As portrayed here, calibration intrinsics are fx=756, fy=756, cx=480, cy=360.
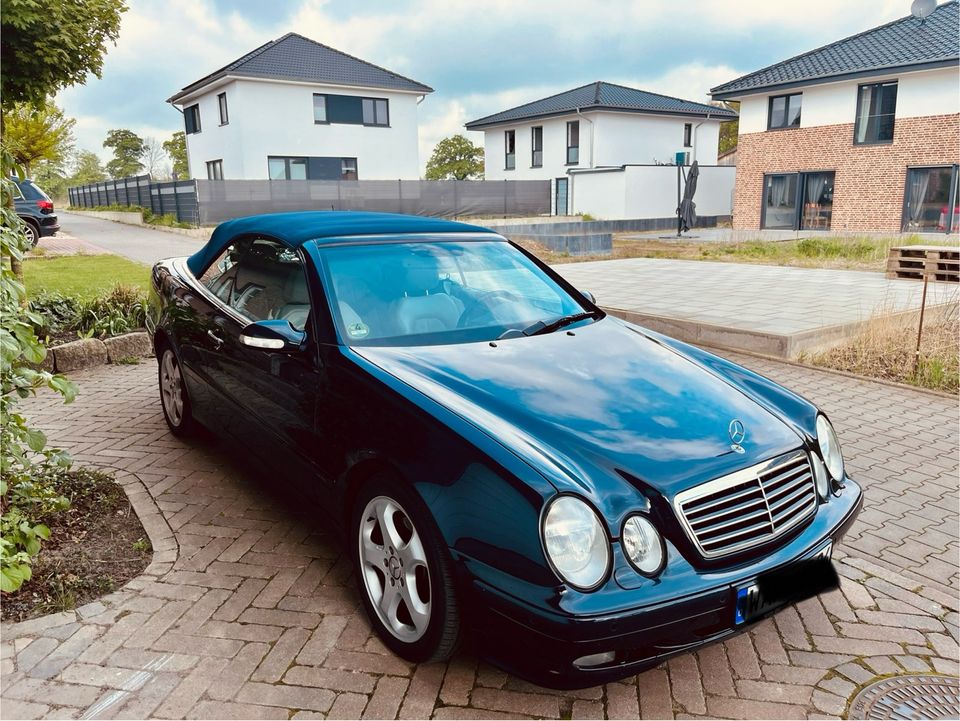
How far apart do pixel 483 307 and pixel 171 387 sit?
2.57 metres

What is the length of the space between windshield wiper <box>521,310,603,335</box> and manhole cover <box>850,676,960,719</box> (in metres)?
1.97

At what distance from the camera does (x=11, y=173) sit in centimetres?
349

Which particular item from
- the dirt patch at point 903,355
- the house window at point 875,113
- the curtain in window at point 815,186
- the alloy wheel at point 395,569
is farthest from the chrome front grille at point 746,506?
the curtain in window at point 815,186

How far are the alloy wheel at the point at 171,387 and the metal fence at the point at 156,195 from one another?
24.1 meters

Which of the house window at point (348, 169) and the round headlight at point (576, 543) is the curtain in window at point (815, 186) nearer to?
the house window at point (348, 169)

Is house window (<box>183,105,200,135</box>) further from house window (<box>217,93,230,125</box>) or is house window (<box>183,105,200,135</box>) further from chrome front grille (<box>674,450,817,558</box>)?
chrome front grille (<box>674,450,817,558</box>)

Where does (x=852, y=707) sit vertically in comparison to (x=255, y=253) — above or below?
below

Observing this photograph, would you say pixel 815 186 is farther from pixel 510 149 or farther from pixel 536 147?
pixel 510 149

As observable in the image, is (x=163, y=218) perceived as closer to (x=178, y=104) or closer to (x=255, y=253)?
(x=178, y=104)

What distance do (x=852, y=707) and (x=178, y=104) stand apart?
141ft

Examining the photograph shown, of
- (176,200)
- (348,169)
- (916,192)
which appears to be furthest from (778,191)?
(176,200)

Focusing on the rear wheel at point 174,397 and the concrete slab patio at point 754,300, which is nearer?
the rear wheel at point 174,397

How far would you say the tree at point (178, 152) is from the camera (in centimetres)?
6788

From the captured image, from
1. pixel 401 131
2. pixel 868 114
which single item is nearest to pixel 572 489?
pixel 868 114
